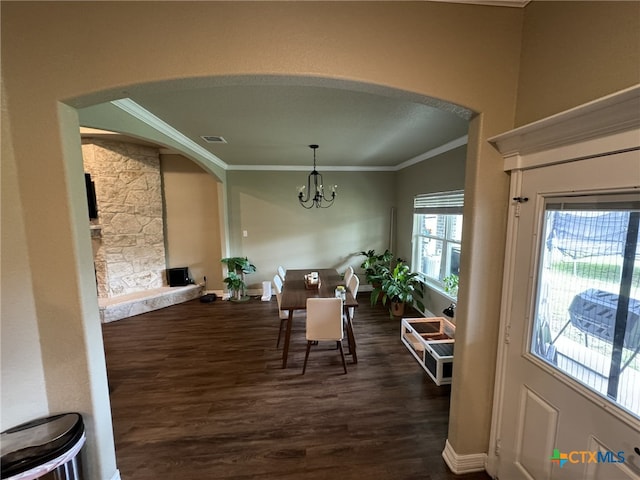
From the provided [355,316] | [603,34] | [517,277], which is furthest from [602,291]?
[355,316]

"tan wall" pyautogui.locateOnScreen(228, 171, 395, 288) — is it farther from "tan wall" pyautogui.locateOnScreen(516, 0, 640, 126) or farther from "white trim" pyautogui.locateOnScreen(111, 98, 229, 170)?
"tan wall" pyautogui.locateOnScreen(516, 0, 640, 126)

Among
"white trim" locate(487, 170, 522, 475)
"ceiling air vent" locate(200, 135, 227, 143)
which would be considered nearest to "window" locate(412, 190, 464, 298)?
"white trim" locate(487, 170, 522, 475)

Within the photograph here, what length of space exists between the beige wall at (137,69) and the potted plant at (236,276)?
3391 mm

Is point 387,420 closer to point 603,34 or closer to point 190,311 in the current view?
point 603,34

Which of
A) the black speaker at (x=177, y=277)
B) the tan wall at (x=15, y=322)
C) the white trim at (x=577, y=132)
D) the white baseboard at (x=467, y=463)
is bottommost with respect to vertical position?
the white baseboard at (x=467, y=463)

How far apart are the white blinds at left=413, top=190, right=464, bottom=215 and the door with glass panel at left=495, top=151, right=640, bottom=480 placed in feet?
6.88

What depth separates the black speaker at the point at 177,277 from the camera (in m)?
Answer: 4.75

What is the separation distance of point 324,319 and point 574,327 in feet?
5.92

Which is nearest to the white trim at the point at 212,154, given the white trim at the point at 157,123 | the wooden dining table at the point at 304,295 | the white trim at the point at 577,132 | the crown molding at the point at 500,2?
the white trim at the point at 157,123

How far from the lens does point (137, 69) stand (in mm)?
1175

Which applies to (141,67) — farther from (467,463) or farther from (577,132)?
(467,463)

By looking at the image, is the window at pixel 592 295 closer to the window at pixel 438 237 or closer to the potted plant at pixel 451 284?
the window at pixel 438 237

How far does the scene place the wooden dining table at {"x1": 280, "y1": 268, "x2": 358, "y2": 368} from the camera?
2.64 m

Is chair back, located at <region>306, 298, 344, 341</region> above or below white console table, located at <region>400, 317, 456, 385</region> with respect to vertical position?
above
